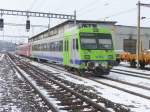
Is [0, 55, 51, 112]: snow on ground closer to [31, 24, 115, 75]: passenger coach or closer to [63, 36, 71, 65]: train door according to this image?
[31, 24, 115, 75]: passenger coach

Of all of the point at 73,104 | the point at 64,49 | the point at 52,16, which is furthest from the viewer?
the point at 52,16

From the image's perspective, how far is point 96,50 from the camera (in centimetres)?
2222

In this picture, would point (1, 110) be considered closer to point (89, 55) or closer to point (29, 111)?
point (29, 111)

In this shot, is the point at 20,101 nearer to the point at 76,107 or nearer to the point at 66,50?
the point at 76,107

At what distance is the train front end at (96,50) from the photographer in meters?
21.9

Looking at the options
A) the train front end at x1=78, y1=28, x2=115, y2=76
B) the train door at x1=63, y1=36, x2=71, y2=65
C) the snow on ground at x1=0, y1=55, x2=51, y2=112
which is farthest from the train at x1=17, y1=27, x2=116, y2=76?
the snow on ground at x1=0, y1=55, x2=51, y2=112

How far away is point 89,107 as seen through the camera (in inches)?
429

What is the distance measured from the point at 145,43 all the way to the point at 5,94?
2555 inches

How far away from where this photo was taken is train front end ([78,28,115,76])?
21.9 metres

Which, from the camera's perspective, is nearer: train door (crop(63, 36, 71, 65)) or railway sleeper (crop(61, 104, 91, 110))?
railway sleeper (crop(61, 104, 91, 110))

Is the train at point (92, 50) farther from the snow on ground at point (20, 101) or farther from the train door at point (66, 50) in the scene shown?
the snow on ground at point (20, 101)

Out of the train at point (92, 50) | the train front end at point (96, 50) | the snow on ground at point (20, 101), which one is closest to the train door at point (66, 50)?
the train at point (92, 50)

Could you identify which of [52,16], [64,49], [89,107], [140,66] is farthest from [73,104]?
[52,16]

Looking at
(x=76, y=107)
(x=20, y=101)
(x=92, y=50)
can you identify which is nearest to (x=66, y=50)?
(x=92, y=50)
